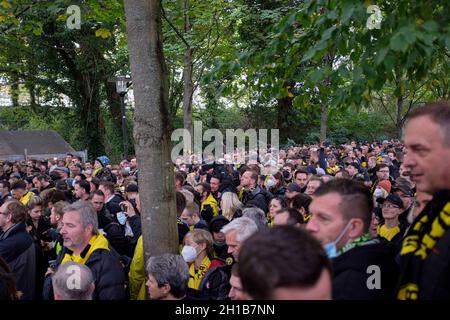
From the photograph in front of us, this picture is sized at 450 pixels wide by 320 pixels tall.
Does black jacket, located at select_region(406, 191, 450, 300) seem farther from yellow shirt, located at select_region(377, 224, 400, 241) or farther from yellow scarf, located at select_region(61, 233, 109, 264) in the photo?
yellow shirt, located at select_region(377, 224, 400, 241)

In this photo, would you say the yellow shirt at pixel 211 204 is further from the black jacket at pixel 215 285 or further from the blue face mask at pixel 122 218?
the black jacket at pixel 215 285

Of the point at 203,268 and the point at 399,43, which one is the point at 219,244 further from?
the point at 399,43

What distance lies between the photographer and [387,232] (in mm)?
5547

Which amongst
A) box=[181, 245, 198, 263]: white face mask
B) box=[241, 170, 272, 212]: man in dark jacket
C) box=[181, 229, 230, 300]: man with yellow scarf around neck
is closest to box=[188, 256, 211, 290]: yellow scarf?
box=[181, 229, 230, 300]: man with yellow scarf around neck

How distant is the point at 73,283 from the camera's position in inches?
129

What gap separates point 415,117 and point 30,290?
13.6 feet

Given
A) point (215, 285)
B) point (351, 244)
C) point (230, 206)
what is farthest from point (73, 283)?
point (230, 206)

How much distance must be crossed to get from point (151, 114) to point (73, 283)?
1379 mm

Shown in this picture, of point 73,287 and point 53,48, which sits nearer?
point 73,287

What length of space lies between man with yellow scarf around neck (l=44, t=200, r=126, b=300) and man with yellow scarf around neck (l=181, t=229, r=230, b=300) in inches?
24.8

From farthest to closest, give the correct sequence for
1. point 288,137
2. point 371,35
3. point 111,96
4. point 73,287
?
point 288,137 → point 111,96 → point 371,35 → point 73,287

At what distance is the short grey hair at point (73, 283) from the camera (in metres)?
3.26
